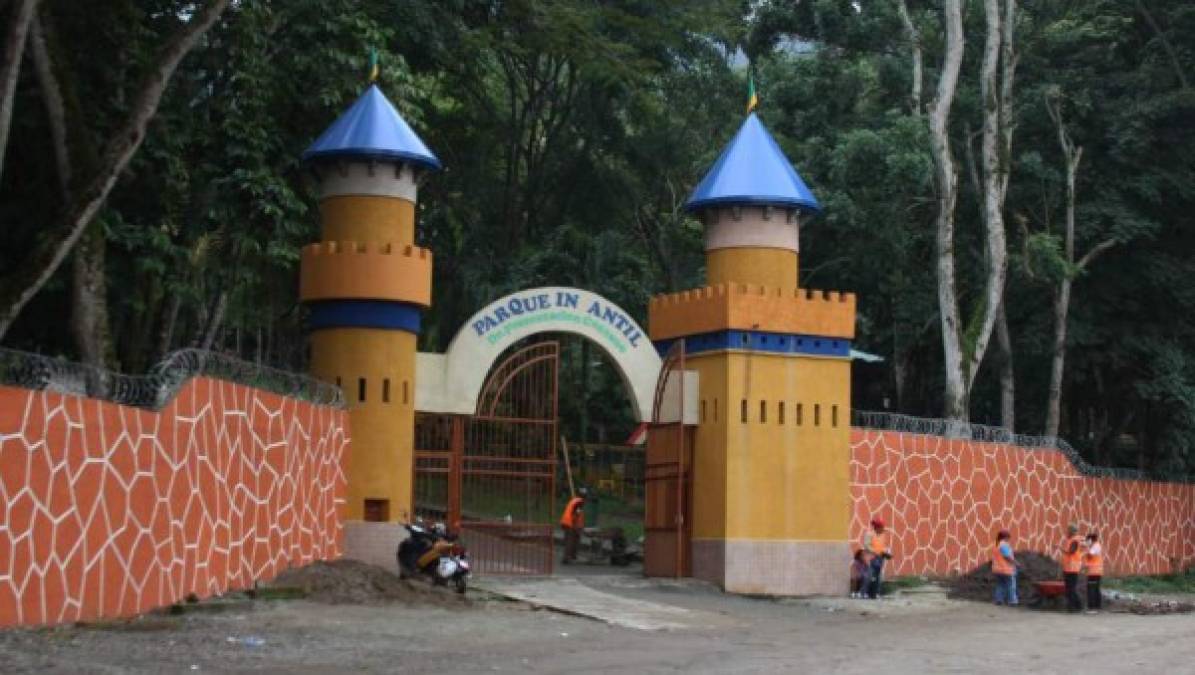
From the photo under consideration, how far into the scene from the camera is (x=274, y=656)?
14797 millimetres

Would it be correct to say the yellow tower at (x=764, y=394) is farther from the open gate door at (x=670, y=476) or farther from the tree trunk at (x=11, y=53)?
the tree trunk at (x=11, y=53)

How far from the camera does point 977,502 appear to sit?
30.3 meters

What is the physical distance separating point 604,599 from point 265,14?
893 centimetres

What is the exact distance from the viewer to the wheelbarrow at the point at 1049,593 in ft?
84.0

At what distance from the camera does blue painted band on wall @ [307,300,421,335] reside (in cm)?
2366

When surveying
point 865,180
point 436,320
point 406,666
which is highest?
point 865,180

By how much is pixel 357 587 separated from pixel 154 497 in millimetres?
4422

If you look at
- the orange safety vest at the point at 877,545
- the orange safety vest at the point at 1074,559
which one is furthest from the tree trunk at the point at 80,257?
the orange safety vest at the point at 1074,559

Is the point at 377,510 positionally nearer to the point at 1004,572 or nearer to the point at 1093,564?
the point at 1004,572

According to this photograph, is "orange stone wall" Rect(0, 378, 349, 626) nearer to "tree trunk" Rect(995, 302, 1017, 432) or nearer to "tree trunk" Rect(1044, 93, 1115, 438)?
"tree trunk" Rect(995, 302, 1017, 432)

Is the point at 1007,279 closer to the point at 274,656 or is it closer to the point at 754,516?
the point at 754,516

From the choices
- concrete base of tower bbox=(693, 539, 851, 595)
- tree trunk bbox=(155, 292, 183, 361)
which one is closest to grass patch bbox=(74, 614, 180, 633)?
tree trunk bbox=(155, 292, 183, 361)

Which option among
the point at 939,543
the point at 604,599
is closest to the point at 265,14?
the point at 604,599

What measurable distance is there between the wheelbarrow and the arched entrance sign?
6441 mm
